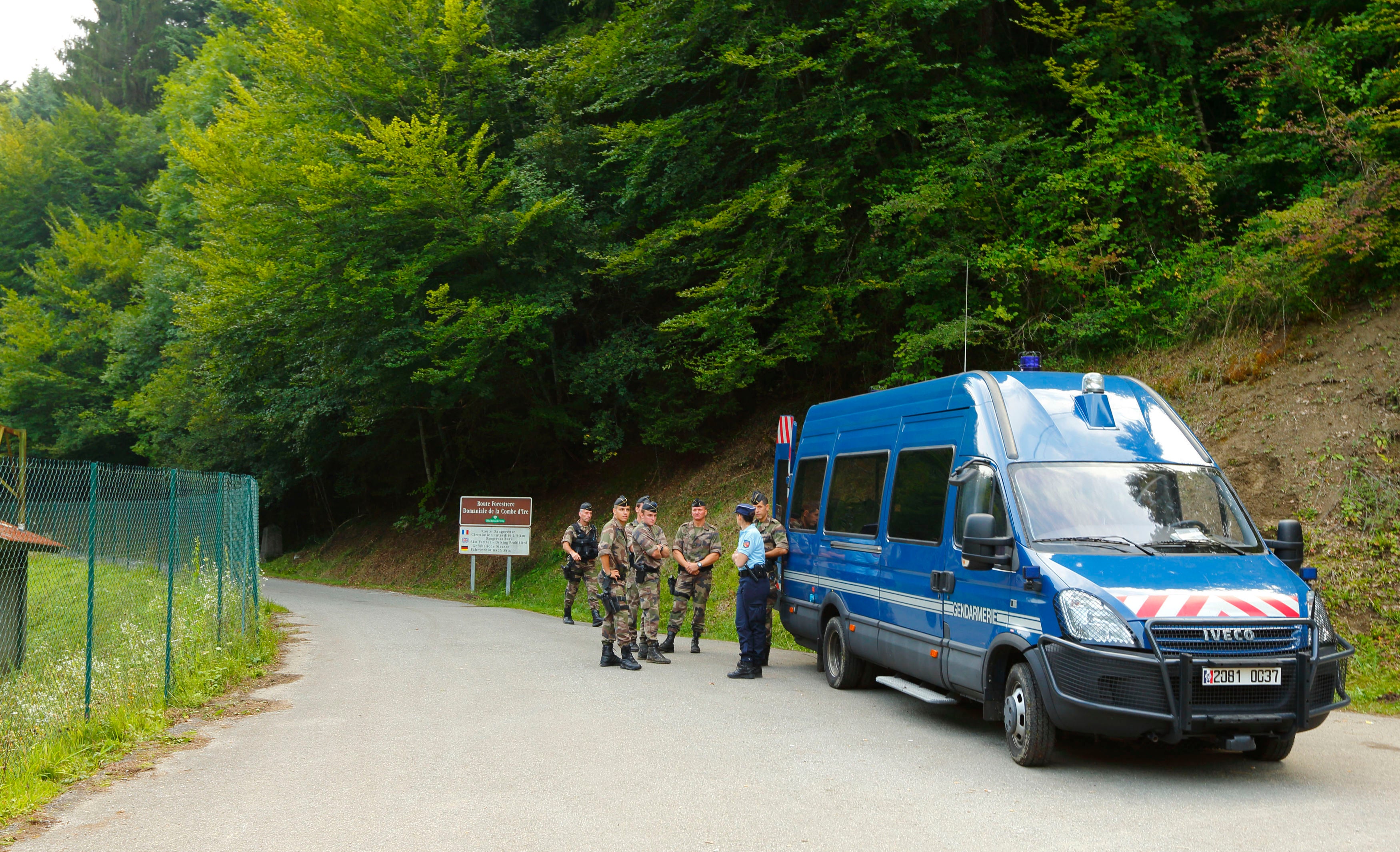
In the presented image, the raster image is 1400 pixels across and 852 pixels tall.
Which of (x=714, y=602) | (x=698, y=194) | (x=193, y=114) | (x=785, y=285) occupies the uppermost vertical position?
(x=193, y=114)

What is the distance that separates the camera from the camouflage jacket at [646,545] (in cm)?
1162

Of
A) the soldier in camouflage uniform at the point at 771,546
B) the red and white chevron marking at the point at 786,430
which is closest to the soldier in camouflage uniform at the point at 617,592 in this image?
the soldier in camouflage uniform at the point at 771,546

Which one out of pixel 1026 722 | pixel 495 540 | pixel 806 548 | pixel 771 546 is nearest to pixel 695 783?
pixel 1026 722

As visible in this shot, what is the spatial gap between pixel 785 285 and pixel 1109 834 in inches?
633

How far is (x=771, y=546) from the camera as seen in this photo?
12172 millimetres

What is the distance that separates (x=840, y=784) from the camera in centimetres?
654

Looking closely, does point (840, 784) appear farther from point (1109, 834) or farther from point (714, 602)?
point (714, 602)

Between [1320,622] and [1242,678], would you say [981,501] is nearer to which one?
[1242,678]

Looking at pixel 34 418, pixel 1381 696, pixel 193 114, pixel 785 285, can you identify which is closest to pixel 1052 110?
pixel 785 285

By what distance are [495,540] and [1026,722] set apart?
19.2 m

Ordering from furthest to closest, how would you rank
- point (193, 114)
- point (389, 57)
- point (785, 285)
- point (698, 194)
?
point (193, 114) → point (389, 57) → point (698, 194) → point (785, 285)

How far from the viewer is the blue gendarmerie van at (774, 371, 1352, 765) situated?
6.41m

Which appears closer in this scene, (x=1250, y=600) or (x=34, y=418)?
(x=1250, y=600)

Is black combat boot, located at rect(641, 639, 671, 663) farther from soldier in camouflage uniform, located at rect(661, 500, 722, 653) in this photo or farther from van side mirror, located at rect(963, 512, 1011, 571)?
van side mirror, located at rect(963, 512, 1011, 571)
